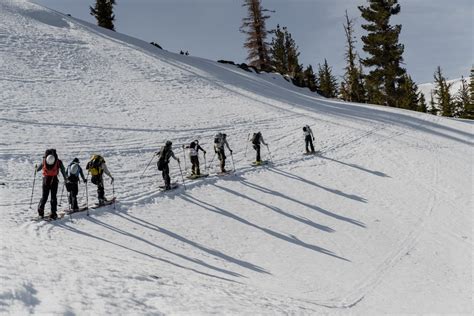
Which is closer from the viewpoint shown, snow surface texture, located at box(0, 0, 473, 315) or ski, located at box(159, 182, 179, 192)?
snow surface texture, located at box(0, 0, 473, 315)

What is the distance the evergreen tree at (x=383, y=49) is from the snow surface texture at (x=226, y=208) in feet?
37.1

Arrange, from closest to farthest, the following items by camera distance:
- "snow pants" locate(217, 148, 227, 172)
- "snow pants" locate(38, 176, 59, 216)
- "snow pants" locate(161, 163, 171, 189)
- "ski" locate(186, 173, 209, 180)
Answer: "snow pants" locate(38, 176, 59, 216)
"snow pants" locate(161, 163, 171, 189)
"ski" locate(186, 173, 209, 180)
"snow pants" locate(217, 148, 227, 172)

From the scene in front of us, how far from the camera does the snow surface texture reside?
26.8ft

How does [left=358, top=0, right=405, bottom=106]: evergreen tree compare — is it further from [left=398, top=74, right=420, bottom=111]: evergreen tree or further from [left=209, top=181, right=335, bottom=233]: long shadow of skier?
[left=209, top=181, right=335, bottom=233]: long shadow of skier

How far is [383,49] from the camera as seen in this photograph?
43875mm

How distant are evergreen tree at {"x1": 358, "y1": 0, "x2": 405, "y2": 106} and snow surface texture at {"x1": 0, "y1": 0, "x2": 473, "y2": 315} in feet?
37.1

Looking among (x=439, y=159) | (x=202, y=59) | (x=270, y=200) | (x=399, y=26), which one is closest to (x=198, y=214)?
(x=270, y=200)

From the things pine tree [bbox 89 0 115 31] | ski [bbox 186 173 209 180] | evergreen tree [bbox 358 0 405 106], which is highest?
pine tree [bbox 89 0 115 31]

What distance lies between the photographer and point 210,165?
19.4 meters

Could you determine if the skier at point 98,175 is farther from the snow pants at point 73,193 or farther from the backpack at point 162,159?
the backpack at point 162,159

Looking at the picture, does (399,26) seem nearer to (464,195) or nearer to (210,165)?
(464,195)

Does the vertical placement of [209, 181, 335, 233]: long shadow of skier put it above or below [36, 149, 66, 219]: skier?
below

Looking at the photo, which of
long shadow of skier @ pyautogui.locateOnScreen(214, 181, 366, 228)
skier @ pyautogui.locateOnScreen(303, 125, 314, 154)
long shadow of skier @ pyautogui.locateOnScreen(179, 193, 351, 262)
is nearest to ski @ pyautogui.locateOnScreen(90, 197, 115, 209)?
long shadow of skier @ pyautogui.locateOnScreen(179, 193, 351, 262)

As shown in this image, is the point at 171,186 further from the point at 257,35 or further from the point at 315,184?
the point at 257,35
